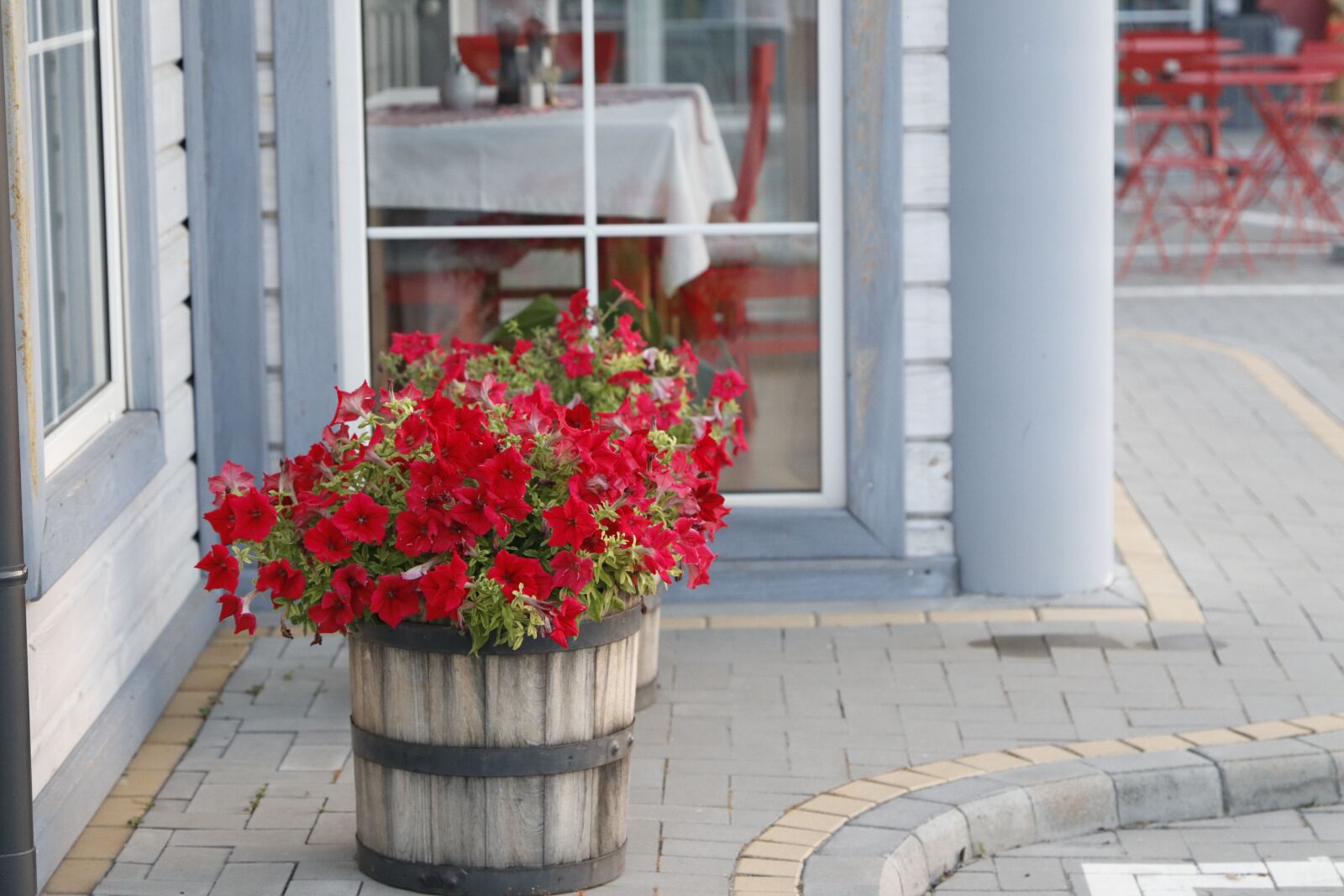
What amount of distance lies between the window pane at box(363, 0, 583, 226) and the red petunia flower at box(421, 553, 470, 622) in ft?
8.28

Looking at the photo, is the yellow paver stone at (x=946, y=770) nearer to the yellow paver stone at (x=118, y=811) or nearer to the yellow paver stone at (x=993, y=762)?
the yellow paver stone at (x=993, y=762)

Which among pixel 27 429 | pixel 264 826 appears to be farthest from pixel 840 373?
pixel 27 429

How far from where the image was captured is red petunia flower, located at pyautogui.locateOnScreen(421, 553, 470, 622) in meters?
3.40

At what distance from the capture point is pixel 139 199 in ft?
15.6

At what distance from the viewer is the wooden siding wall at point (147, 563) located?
4.00m

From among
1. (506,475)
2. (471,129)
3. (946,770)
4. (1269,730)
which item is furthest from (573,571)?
(471,129)

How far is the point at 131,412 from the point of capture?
190 inches

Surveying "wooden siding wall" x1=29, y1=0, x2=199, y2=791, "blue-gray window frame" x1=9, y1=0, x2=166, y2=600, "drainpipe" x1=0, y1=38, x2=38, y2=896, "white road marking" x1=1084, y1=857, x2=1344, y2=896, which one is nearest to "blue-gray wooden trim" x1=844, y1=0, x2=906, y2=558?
"white road marking" x1=1084, y1=857, x2=1344, y2=896

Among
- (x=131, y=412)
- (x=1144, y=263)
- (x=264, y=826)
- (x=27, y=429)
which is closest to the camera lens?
(x=27, y=429)

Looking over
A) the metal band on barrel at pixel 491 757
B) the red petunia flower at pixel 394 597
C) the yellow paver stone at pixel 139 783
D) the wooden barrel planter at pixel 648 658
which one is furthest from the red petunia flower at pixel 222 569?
the wooden barrel planter at pixel 648 658

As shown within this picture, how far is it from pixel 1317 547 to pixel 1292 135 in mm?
8460

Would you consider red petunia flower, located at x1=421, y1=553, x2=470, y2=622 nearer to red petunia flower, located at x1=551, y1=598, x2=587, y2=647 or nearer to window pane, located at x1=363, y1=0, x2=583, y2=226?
red petunia flower, located at x1=551, y1=598, x2=587, y2=647

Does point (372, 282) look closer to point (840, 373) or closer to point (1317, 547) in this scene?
point (840, 373)

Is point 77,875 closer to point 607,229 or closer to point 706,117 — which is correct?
point 607,229
